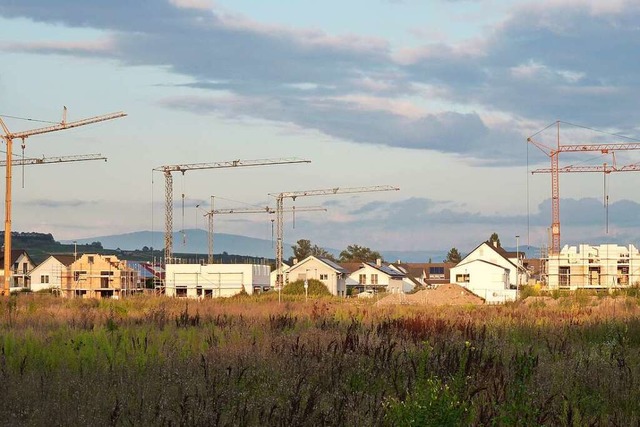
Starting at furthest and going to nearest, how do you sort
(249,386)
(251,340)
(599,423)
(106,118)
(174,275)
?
1. (106,118)
2. (174,275)
3. (251,340)
4. (249,386)
5. (599,423)

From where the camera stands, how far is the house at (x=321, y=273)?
110 m

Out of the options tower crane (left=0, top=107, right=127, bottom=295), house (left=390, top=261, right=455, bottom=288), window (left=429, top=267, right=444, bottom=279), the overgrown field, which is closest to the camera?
the overgrown field

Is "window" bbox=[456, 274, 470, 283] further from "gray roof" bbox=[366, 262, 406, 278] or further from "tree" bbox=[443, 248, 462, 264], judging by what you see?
"tree" bbox=[443, 248, 462, 264]

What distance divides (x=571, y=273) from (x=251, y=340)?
81.9m

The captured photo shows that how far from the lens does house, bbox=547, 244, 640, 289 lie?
90062mm

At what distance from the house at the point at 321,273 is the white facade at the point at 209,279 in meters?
7.57

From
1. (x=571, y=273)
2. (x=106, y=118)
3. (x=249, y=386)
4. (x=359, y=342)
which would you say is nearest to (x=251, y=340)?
(x=359, y=342)

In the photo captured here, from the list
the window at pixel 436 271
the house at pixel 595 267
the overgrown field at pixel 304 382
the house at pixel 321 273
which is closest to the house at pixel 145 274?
the house at pixel 321 273

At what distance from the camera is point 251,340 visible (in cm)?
1466

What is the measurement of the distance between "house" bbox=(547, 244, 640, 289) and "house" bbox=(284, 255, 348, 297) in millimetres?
28195

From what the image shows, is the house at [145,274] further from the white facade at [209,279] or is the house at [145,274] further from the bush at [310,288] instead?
the bush at [310,288]

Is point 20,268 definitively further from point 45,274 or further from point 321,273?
point 321,273

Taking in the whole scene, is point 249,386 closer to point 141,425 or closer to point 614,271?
point 141,425

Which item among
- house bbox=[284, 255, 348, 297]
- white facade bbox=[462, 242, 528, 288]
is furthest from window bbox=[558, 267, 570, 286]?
house bbox=[284, 255, 348, 297]
